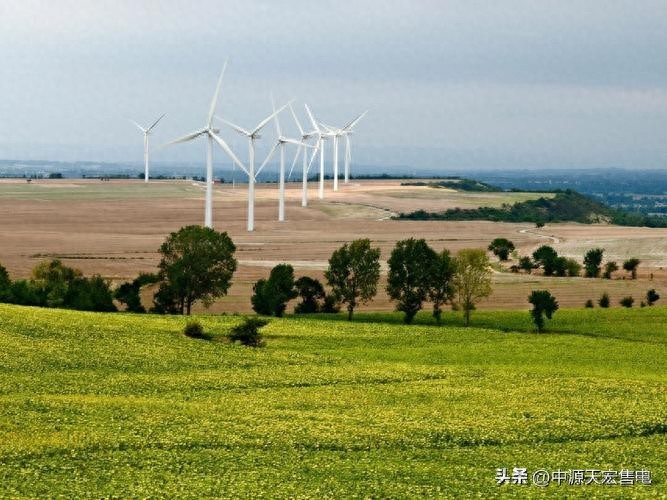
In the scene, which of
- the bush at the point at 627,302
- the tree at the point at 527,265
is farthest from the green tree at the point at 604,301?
the tree at the point at 527,265

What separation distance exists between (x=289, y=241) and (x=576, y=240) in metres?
41.2

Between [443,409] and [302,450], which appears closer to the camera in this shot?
[302,450]

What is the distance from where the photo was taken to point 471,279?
86.3 m

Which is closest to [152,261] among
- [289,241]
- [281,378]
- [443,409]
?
[289,241]

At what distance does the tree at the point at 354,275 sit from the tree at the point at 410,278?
1.42 metres

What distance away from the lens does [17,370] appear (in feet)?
177

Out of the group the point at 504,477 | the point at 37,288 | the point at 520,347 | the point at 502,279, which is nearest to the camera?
the point at 504,477

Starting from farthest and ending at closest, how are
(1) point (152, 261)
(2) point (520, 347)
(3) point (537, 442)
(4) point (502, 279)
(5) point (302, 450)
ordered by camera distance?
(1) point (152, 261) < (4) point (502, 279) < (2) point (520, 347) < (3) point (537, 442) < (5) point (302, 450)

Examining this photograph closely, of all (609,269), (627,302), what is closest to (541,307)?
(627,302)

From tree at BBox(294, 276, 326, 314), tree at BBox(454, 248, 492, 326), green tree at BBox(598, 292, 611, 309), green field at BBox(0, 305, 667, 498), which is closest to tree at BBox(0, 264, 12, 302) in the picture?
green field at BBox(0, 305, 667, 498)

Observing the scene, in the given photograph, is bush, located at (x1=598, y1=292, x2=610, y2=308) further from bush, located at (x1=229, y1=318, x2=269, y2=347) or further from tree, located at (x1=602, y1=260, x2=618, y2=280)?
bush, located at (x1=229, y1=318, x2=269, y2=347)

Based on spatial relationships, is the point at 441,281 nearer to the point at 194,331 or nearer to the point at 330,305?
the point at 330,305

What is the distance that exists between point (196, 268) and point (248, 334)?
1720 centimetres

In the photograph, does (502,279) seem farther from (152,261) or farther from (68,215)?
(68,215)
